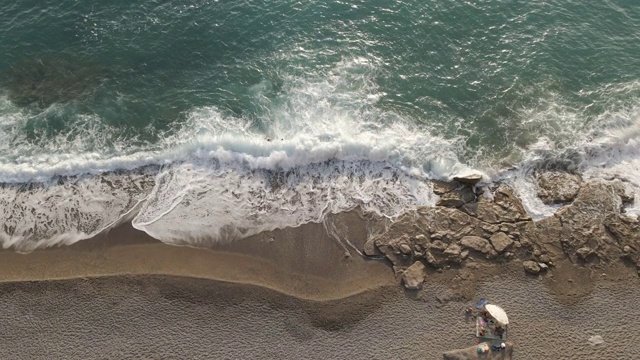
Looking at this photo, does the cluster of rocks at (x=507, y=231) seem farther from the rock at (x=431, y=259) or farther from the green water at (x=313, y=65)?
the green water at (x=313, y=65)

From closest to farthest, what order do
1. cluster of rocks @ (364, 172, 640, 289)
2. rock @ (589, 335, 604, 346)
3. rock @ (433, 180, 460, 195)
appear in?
rock @ (589, 335, 604, 346), cluster of rocks @ (364, 172, 640, 289), rock @ (433, 180, 460, 195)

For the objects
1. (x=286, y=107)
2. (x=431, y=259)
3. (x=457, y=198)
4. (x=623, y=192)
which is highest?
(x=286, y=107)

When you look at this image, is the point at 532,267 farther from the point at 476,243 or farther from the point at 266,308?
the point at 266,308

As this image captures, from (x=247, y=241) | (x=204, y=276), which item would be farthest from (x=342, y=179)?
(x=204, y=276)

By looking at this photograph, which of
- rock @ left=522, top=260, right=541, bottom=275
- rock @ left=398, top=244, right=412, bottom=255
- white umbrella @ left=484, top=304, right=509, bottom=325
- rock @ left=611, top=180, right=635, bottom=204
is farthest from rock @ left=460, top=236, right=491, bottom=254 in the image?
rock @ left=611, top=180, right=635, bottom=204

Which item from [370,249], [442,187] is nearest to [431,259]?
[370,249]

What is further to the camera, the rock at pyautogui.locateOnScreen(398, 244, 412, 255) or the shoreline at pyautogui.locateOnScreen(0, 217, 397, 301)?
the rock at pyautogui.locateOnScreen(398, 244, 412, 255)

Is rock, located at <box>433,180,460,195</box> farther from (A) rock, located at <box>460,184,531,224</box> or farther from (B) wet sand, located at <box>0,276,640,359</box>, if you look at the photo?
(B) wet sand, located at <box>0,276,640,359</box>
